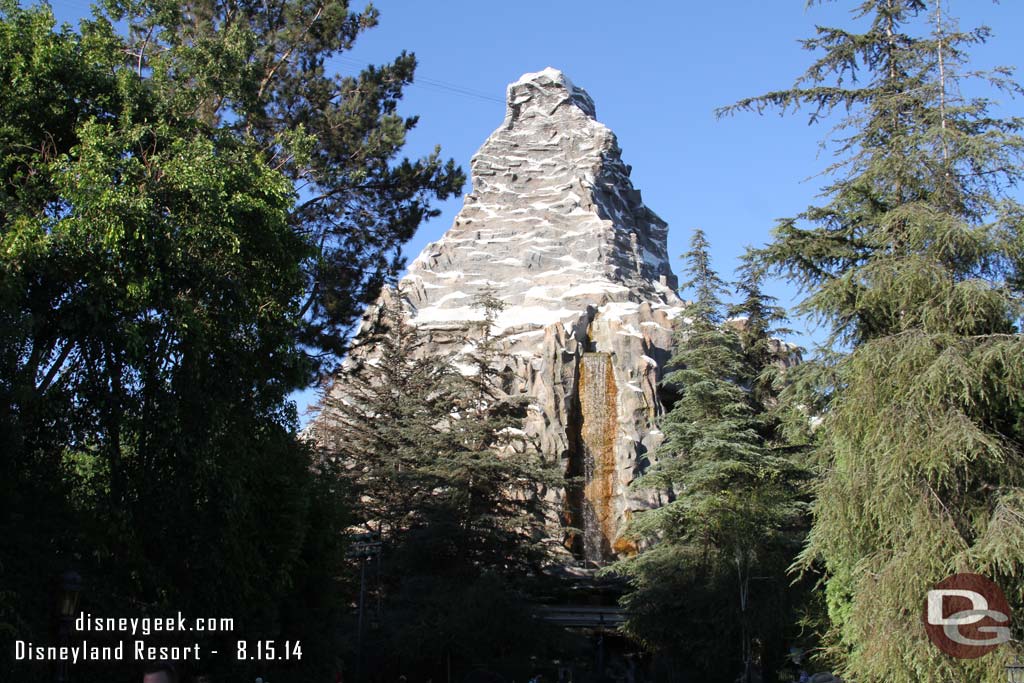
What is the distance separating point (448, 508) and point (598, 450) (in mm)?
15282

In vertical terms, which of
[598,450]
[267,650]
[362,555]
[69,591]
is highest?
[598,450]

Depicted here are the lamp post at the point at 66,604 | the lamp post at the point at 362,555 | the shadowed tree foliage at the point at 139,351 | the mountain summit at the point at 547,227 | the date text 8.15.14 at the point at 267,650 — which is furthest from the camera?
the mountain summit at the point at 547,227

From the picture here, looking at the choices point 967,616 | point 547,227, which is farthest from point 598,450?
point 967,616

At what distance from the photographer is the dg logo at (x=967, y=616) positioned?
1073cm

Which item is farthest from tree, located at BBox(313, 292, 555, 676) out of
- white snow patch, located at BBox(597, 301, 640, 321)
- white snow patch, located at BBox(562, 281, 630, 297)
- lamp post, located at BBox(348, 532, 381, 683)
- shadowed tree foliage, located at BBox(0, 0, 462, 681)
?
white snow patch, located at BBox(562, 281, 630, 297)

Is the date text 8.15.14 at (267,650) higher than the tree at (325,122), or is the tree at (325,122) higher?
the tree at (325,122)

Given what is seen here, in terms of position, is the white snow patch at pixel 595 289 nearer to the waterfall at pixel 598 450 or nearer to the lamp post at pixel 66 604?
the waterfall at pixel 598 450

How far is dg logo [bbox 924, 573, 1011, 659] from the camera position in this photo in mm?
10727

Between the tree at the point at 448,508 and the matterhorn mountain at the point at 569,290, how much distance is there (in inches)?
65.9

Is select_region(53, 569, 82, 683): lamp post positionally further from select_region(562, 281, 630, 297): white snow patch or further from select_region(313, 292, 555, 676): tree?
select_region(562, 281, 630, 297): white snow patch

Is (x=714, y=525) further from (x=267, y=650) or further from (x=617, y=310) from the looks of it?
(x=617, y=310)

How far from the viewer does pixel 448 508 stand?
21766 mm

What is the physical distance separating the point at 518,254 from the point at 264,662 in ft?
130

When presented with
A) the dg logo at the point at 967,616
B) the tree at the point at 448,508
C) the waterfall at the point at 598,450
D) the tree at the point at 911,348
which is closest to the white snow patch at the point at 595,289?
the waterfall at the point at 598,450
